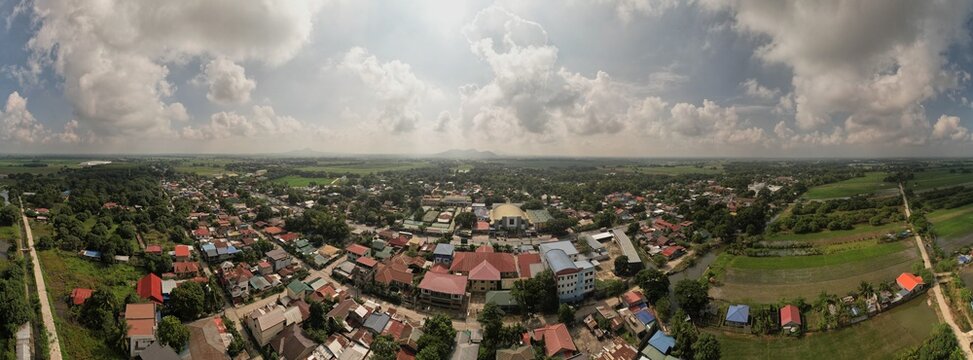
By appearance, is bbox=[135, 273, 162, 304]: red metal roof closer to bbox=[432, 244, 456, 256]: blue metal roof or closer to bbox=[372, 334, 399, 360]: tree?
bbox=[372, 334, 399, 360]: tree

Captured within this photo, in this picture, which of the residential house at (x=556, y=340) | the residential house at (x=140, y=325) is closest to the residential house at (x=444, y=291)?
the residential house at (x=556, y=340)

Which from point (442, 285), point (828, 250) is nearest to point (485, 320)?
point (442, 285)

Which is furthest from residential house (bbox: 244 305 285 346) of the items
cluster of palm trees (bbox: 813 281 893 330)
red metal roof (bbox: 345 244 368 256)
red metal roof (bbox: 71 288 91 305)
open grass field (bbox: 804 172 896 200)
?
open grass field (bbox: 804 172 896 200)

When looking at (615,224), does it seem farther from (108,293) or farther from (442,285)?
(108,293)

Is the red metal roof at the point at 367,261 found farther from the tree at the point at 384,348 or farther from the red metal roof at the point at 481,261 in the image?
the tree at the point at 384,348

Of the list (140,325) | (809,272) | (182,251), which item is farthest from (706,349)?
(182,251)
